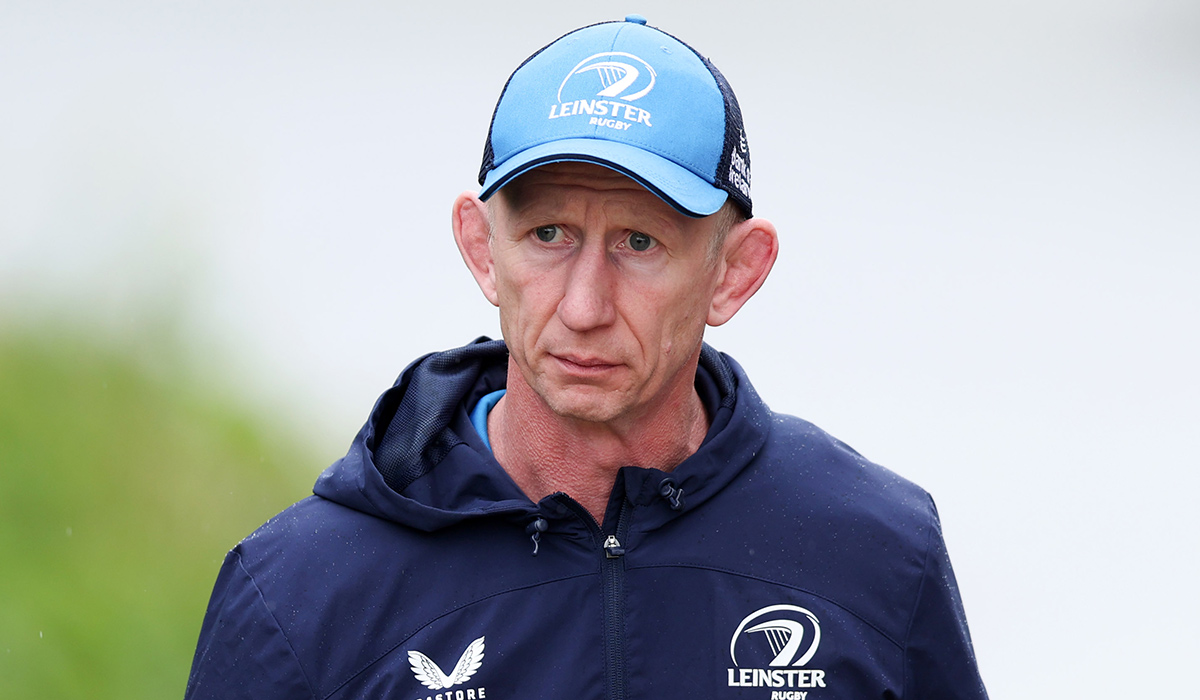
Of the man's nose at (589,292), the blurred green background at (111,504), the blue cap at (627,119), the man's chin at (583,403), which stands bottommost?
the blurred green background at (111,504)

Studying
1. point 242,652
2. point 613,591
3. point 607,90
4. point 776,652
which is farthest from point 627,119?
point 242,652

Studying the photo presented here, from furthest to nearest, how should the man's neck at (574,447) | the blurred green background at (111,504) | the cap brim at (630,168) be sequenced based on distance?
the blurred green background at (111,504) < the man's neck at (574,447) < the cap brim at (630,168)

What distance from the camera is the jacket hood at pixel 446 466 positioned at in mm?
1757

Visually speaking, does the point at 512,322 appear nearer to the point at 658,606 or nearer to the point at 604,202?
the point at 604,202

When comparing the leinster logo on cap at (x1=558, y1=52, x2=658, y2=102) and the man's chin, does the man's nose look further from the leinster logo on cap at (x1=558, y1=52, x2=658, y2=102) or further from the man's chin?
the leinster logo on cap at (x1=558, y1=52, x2=658, y2=102)

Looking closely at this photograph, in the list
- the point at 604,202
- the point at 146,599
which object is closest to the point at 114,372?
the point at 146,599

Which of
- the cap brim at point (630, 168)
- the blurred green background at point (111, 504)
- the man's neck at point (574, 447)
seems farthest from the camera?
the blurred green background at point (111, 504)

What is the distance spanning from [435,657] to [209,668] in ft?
1.05

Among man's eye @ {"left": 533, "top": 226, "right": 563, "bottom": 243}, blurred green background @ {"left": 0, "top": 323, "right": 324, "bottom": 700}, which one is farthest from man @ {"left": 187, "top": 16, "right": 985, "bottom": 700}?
blurred green background @ {"left": 0, "top": 323, "right": 324, "bottom": 700}

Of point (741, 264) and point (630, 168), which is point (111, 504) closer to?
point (741, 264)

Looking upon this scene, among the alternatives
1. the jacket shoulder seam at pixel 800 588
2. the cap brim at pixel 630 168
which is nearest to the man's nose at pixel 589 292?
the cap brim at pixel 630 168

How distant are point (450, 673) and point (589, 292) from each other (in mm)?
538

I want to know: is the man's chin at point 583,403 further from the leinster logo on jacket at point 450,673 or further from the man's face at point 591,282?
the leinster logo on jacket at point 450,673

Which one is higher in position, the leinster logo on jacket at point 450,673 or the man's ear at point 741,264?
the man's ear at point 741,264
